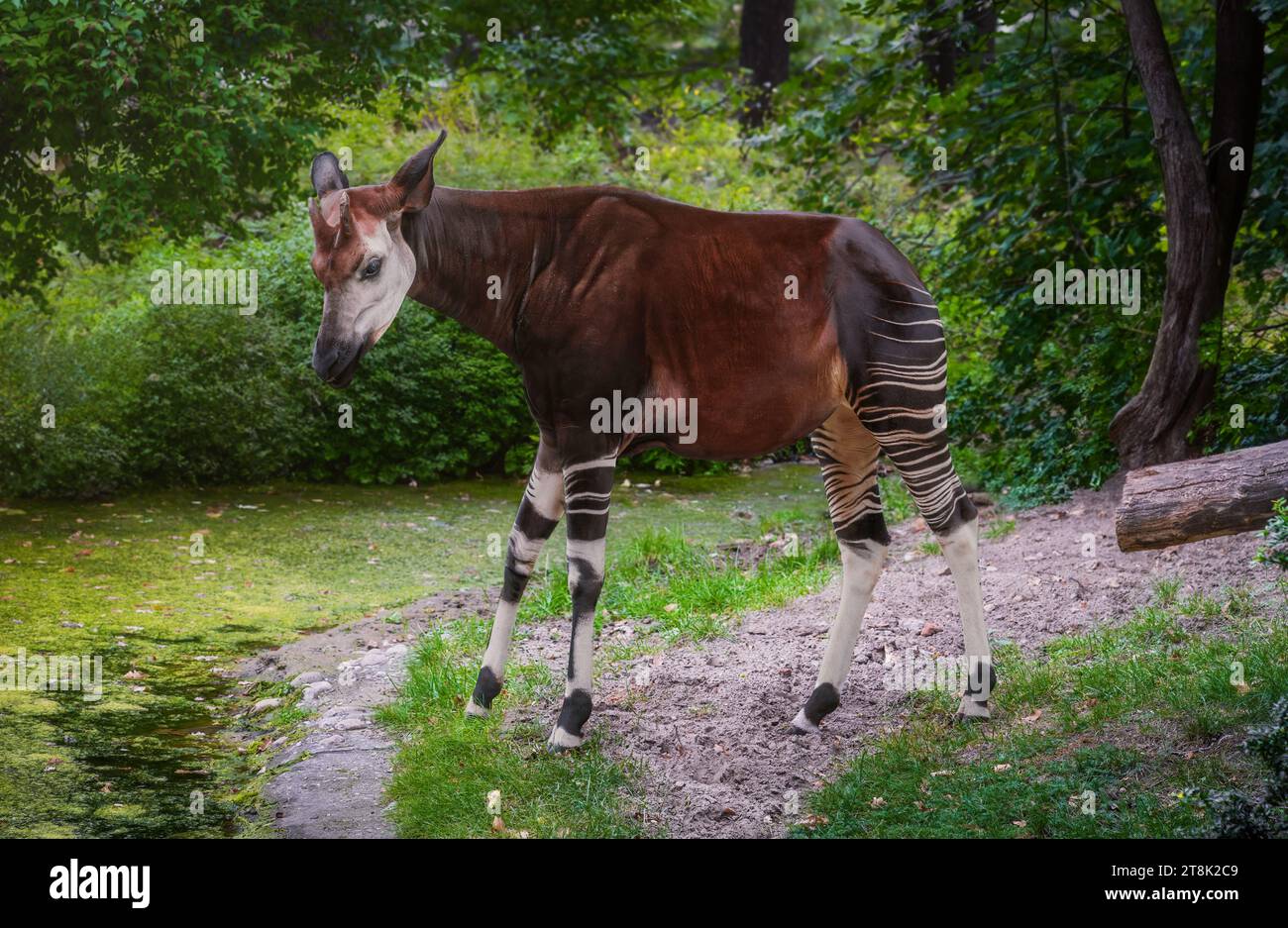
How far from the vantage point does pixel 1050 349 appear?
355 inches

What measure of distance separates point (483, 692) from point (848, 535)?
1.58 m

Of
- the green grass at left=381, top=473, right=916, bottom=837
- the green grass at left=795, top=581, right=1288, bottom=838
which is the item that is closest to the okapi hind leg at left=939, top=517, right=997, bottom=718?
the green grass at left=795, top=581, right=1288, bottom=838

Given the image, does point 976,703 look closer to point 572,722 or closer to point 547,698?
point 572,722

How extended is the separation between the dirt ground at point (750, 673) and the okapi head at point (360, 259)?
5.26ft

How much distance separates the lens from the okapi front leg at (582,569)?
15.2ft

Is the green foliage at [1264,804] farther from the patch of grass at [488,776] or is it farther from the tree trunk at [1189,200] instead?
the tree trunk at [1189,200]

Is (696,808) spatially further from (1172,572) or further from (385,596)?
(385,596)

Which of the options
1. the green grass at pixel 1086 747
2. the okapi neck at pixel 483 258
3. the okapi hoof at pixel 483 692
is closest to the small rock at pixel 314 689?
the okapi hoof at pixel 483 692

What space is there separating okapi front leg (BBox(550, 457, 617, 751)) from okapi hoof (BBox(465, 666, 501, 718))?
1.20 feet

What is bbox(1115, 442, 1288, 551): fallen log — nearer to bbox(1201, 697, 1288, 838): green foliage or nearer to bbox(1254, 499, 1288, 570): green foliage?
bbox(1254, 499, 1288, 570): green foliage

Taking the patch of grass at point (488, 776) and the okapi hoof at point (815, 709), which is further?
the okapi hoof at point (815, 709)

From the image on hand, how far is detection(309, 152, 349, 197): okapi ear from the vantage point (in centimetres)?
455

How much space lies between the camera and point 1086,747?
4.48 metres

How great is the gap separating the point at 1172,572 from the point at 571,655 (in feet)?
10.9
